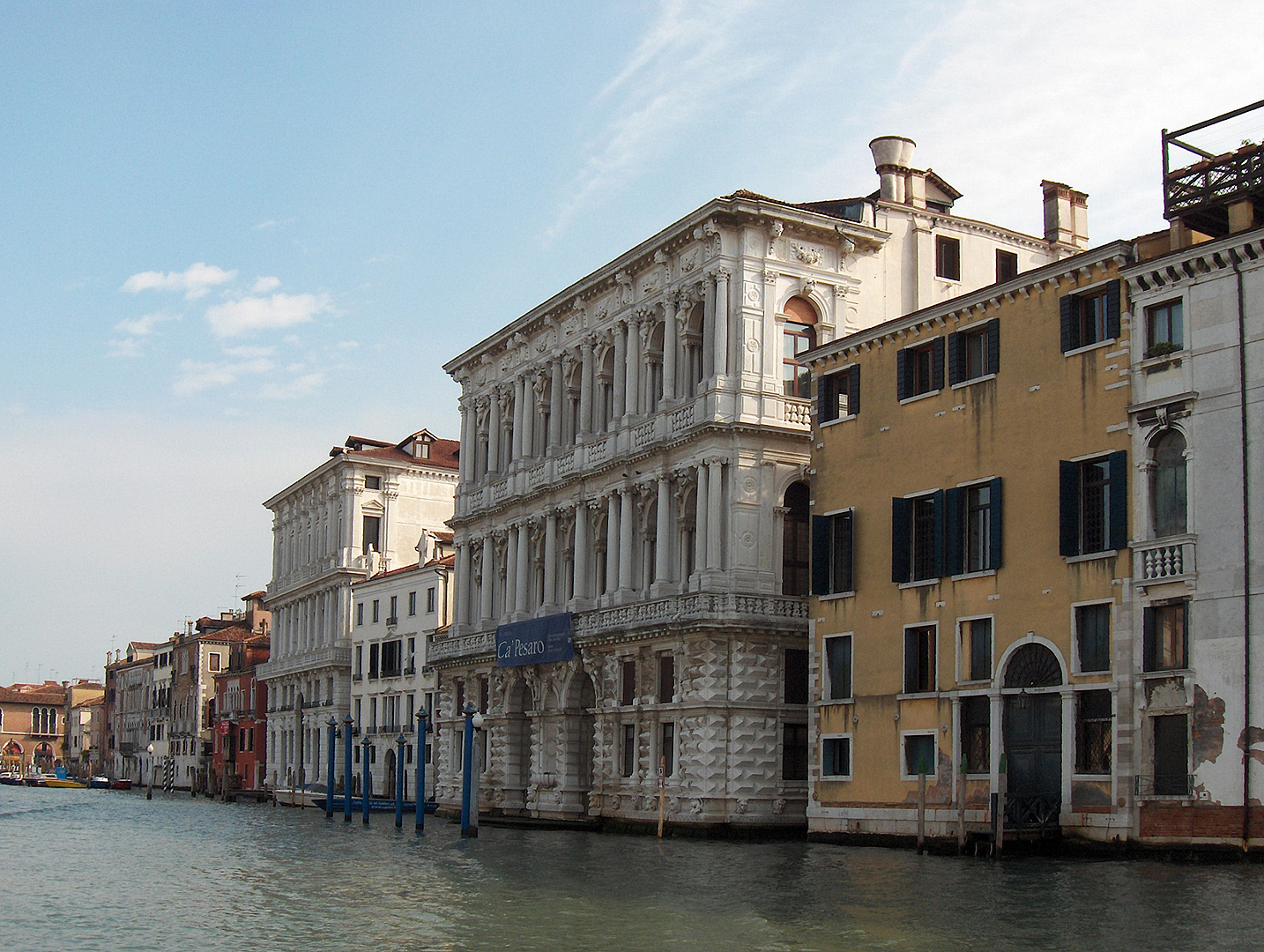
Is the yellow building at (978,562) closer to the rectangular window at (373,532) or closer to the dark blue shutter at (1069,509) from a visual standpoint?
the dark blue shutter at (1069,509)

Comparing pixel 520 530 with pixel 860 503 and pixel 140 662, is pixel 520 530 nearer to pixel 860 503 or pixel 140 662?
pixel 860 503

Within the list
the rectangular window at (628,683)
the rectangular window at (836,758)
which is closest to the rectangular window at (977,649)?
the rectangular window at (836,758)

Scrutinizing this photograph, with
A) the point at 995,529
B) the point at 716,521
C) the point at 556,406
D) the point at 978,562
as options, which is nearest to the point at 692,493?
the point at 716,521

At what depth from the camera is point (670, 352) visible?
43.1 m

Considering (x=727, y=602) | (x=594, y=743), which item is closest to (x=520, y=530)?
(x=594, y=743)

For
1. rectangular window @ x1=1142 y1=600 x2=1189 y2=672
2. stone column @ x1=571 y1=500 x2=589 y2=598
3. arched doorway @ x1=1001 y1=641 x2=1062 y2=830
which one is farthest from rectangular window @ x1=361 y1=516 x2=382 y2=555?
rectangular window @ x1=1142 y1=600 x2=1189 y2=672

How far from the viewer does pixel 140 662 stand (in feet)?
384

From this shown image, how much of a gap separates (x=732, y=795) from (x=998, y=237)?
17297 mm

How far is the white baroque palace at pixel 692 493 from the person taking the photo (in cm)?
4009

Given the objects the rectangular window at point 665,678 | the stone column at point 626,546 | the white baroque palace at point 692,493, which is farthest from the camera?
the stone column at point 626,546


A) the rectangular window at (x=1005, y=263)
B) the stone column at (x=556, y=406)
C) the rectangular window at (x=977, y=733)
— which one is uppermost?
the rectangular window at (x=1005, y=263)

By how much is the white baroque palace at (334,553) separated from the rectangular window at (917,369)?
43.3 m

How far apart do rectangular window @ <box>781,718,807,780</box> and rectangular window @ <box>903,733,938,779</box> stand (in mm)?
7321

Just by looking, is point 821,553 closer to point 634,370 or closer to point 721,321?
point 721,321
